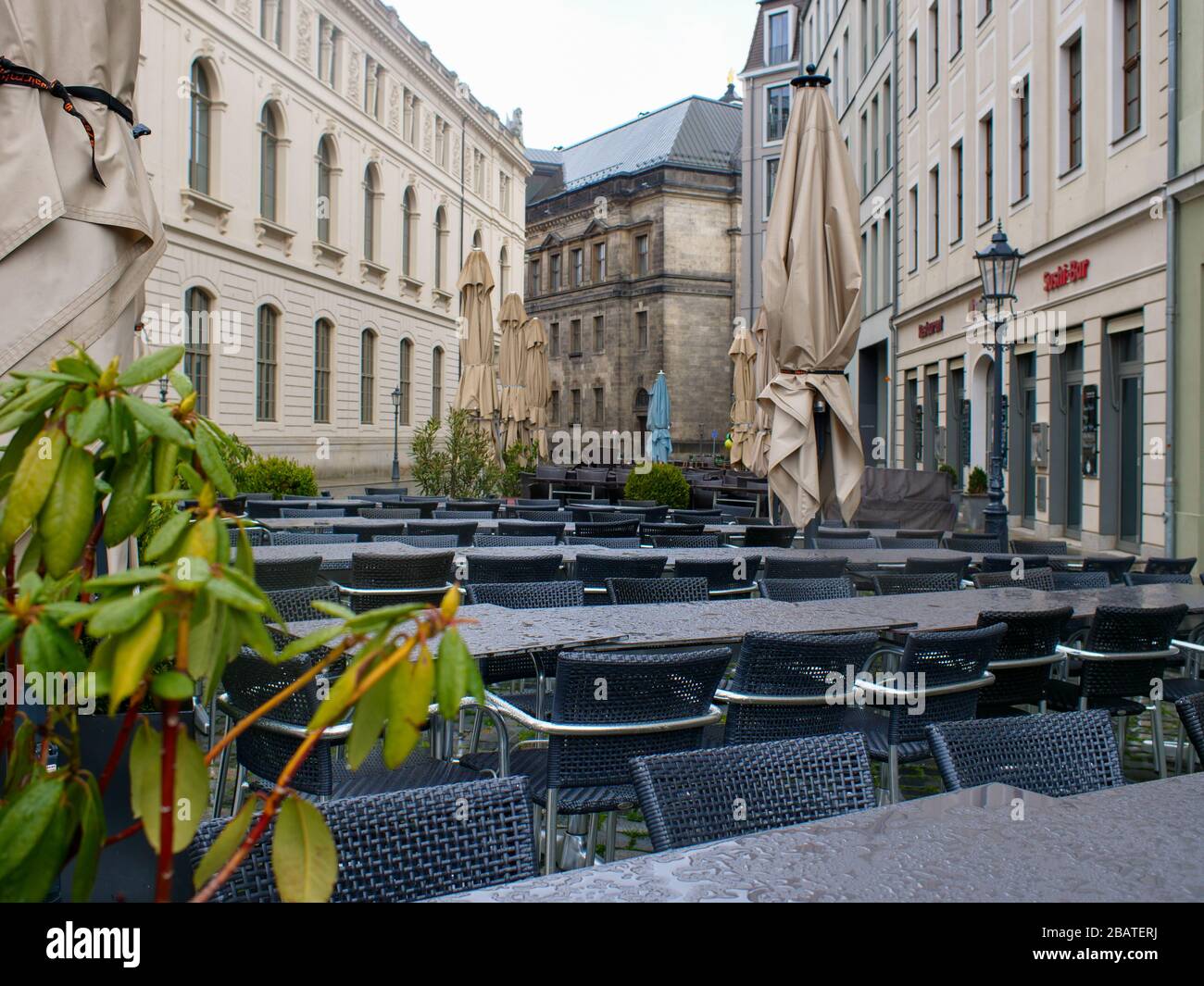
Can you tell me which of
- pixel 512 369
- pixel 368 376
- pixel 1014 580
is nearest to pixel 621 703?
pixel 1014 580

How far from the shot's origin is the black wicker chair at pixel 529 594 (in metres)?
5.39

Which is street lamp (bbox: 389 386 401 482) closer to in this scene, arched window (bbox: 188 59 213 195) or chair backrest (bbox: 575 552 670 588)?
arched window (bbox: 188 59 213 195)

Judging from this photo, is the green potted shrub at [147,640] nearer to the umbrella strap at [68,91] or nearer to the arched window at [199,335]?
the umbrella strap at [68,91]

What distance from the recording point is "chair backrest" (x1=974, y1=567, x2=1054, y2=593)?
22.0ft

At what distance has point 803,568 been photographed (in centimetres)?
689

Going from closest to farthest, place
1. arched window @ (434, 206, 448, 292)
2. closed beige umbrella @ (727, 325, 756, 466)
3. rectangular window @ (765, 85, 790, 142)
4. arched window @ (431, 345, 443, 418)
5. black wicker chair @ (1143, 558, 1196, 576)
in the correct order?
black wicker chair @ (1143, 558, 1196, 576) < closed beige umbrella @ (727, 325, 756, 466) < arched window @ (431, 345, 443, 418) < arched window @ (434, 206, 448, 292) < rectangular window @ (765, 85, 790, 142)

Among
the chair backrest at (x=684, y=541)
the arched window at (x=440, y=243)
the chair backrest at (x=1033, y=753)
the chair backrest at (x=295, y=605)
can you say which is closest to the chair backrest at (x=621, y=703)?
the chair backrest at (x=1033, y=753)

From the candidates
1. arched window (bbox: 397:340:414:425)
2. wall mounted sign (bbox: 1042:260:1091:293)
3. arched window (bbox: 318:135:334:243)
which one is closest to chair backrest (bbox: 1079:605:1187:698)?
wall mounted sign (bbox: 1042:260:1091:293)

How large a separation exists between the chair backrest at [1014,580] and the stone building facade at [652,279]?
48.2 metres

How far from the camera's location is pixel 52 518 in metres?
1.28

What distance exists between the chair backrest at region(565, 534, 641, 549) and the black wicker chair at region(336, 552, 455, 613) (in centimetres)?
174

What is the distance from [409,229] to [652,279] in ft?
70.1
